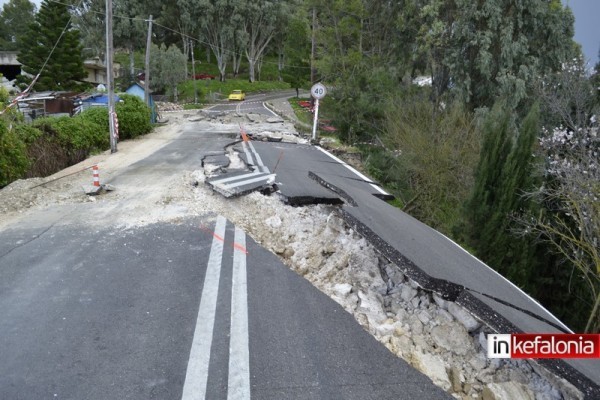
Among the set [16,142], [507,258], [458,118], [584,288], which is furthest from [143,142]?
[584,288]

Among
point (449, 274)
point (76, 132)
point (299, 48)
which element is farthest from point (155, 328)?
point (299, 48)

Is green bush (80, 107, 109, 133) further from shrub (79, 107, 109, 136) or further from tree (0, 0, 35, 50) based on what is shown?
tree (0, 0, 35, 50)

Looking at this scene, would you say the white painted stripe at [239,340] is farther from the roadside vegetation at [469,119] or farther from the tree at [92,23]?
the tree at [92,23]

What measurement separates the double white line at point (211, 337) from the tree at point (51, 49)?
40838mm

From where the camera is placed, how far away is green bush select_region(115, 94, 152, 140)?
20.9 m

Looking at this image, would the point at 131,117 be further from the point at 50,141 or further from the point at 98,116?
the point at 50,141

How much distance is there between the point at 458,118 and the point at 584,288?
8.65 m

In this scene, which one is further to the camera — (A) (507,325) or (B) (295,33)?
(B) (295,33)

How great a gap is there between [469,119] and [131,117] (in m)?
15.9

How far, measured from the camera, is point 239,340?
4254mm

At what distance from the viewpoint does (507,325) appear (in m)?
3.86

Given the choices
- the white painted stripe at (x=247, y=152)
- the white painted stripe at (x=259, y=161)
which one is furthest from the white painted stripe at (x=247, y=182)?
the white painted stripe at (x=247, y=152)

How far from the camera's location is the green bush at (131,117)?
824 inches

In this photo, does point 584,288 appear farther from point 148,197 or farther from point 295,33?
point 295,33
